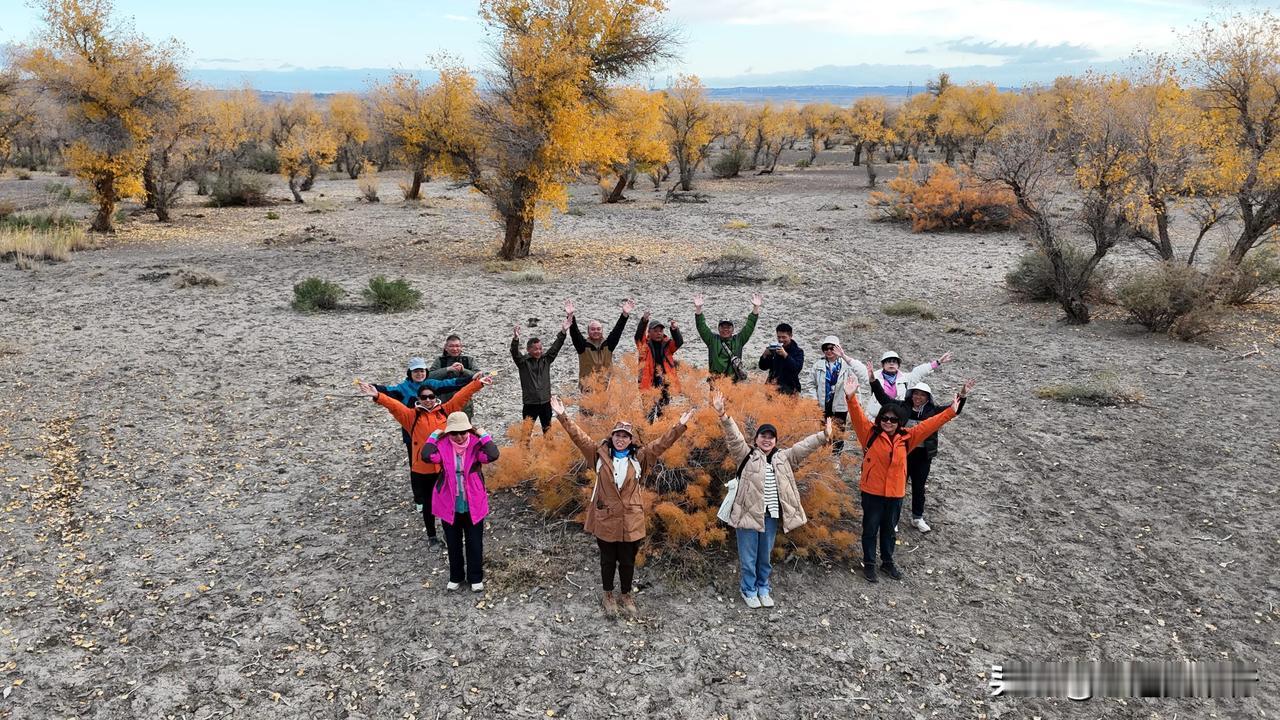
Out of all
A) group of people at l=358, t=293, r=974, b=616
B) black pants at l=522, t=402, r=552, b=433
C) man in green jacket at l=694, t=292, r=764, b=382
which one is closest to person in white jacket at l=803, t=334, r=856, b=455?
group of people at l=358, t=293, r=974, b=616

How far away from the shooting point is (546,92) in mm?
17703

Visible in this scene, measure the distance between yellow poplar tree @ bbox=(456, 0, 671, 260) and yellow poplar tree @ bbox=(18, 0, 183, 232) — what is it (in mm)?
10188

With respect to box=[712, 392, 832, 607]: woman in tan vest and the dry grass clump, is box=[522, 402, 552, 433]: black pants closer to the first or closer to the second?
box=[712, 392, 832, 607]: woman in tan vest

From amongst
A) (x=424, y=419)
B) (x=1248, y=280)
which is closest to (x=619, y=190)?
(x=1248, y=280)

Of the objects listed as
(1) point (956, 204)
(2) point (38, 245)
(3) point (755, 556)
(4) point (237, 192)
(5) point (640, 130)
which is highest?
(5) point (640, 130)

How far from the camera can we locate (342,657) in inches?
193

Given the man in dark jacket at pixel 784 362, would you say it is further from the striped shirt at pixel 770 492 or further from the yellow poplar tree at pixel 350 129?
the yellow poplar tree at pixel 350 129

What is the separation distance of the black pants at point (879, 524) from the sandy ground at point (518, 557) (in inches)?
9.3

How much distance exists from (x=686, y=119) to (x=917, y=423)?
35.2m

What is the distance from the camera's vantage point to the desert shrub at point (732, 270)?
16922 millimetres

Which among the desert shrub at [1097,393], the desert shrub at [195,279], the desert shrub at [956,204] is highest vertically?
the desert shrub at [956,204]

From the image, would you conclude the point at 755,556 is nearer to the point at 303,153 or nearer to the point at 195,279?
the point at 195,279

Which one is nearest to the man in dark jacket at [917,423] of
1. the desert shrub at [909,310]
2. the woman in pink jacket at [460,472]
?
the woman in pink jacket at [460,472]

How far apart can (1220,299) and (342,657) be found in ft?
48.0
